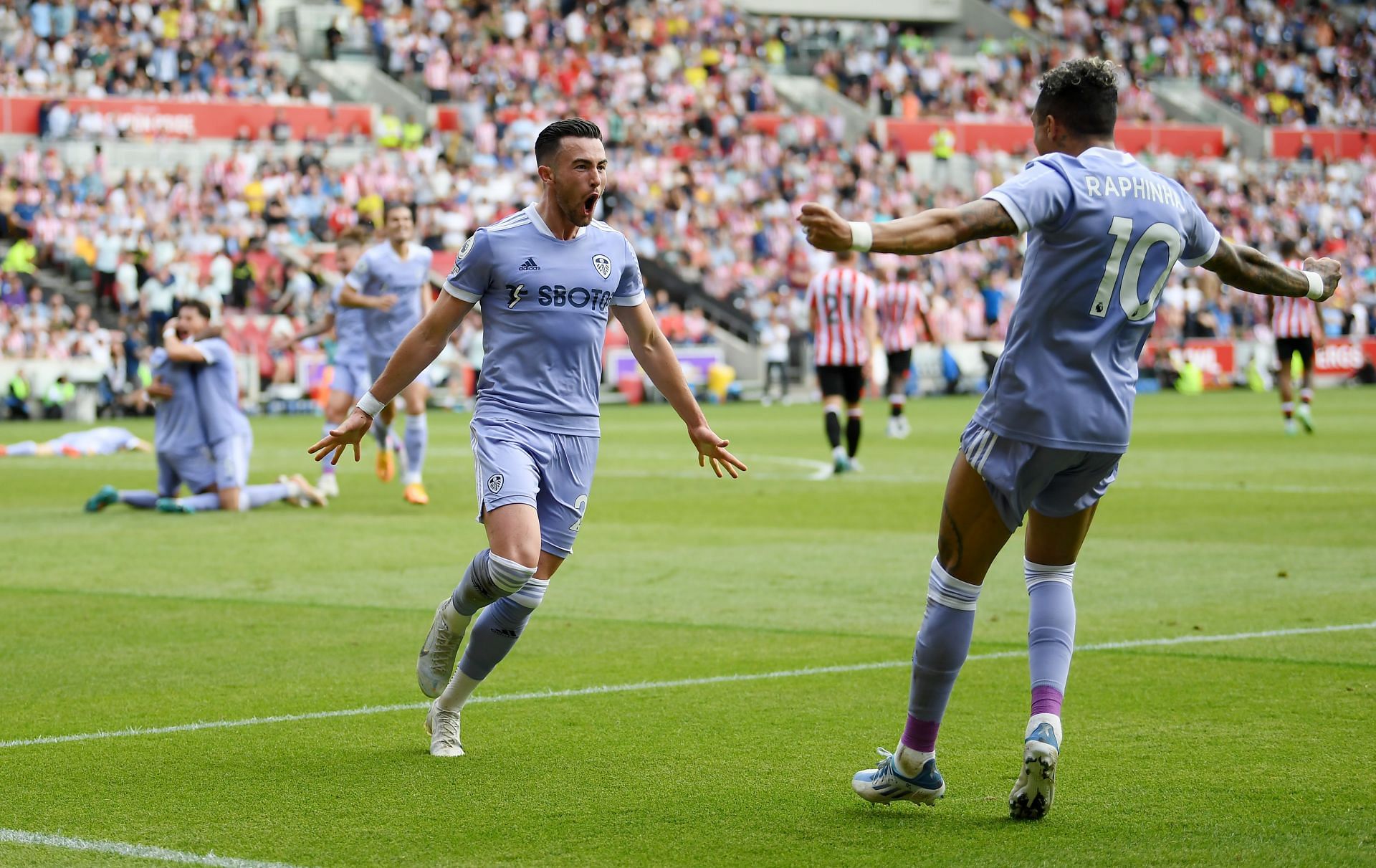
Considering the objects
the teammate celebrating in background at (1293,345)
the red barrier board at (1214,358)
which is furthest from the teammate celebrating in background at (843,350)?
the red barrier board at (1214,358)

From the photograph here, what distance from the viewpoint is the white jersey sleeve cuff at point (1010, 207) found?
5102 mm

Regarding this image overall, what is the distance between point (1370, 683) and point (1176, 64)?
178ft

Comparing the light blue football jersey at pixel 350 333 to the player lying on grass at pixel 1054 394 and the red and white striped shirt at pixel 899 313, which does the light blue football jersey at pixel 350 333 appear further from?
the player lying on grass at pixel 1054 394

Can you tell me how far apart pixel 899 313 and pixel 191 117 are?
19634 mm

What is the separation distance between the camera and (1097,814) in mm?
5477

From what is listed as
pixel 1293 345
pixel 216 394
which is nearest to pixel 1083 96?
pixel 216 394

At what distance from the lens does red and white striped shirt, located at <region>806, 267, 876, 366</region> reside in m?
19.7

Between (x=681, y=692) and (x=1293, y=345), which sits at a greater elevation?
(x=681, y=692)

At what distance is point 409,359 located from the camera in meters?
6.65

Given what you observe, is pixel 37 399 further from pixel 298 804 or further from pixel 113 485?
pixel 298 804

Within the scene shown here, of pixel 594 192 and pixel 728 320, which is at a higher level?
pixel 594 192

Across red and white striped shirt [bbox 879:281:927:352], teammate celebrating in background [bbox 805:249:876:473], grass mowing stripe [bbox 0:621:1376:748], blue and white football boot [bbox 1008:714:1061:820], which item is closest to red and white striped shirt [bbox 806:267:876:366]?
teammate celebrating in background [bbox 805:249:876:473]

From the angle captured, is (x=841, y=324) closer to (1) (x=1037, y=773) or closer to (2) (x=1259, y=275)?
(2) (x=1259, y=275)

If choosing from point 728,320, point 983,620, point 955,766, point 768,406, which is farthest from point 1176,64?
point 955,766
